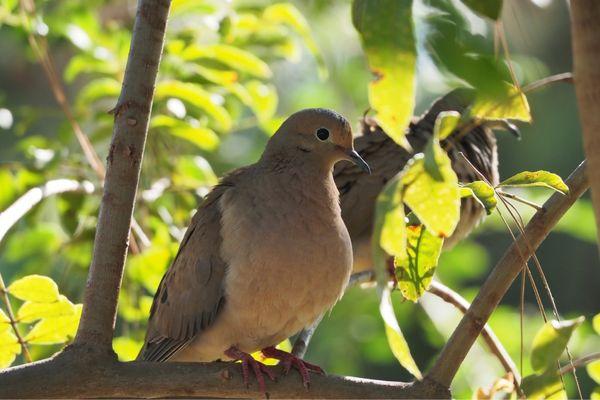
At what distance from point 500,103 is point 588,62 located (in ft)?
0.63

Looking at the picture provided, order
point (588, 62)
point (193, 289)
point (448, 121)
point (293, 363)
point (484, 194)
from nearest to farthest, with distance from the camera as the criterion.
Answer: point (588, 62)
point (448, 121)
point (484, 194)
point (293, 363)
point (193, 289)

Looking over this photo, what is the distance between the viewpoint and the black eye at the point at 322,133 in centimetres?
280

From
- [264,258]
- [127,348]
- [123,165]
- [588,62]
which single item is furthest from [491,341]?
[588,62]

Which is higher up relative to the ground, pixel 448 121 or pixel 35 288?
pixel 448 121

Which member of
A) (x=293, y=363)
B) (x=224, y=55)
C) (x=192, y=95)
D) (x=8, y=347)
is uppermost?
(x=224, y=55)

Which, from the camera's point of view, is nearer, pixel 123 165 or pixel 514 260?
pixel 514 260

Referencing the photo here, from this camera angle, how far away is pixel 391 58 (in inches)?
45.4

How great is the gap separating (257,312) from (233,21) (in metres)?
1.19

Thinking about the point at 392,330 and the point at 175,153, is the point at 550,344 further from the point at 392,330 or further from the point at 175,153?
the point at 175,153

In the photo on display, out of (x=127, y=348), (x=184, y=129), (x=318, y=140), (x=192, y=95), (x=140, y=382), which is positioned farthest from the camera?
(x=184, y=129)

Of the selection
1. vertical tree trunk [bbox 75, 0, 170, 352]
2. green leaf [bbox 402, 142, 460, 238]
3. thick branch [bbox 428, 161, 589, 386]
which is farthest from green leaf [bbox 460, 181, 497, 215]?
vertical tree trunk [bbox 75, 0, 170, 352]

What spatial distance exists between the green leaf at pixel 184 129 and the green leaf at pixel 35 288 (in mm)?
1312

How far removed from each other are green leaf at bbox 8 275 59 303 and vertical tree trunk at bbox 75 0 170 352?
11 centimetres

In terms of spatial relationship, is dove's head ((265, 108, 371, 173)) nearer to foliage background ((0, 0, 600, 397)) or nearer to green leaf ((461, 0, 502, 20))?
foliage background ((0, 0, 600, 397))
